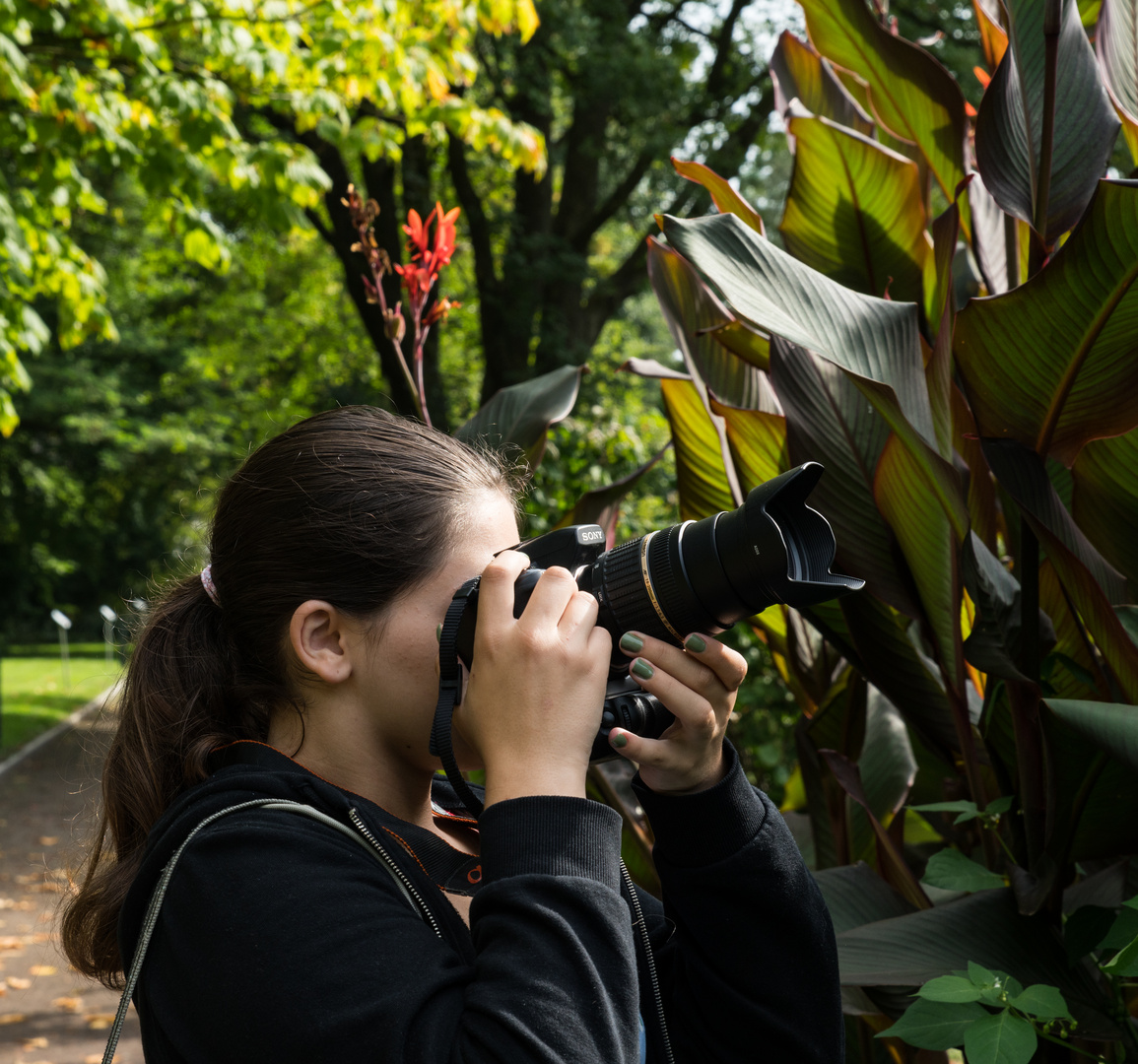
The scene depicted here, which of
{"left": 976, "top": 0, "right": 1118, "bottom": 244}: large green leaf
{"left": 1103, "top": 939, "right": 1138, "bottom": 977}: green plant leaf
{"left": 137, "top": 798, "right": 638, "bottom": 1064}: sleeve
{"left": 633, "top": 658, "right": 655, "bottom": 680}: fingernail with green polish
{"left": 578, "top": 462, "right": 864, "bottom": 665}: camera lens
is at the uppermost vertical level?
{"left": 976, "top": 0, "right": 1118, "bottom": 244}: large green leaf

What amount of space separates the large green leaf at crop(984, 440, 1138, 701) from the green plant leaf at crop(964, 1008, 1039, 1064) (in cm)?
39

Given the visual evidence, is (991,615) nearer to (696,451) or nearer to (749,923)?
(749,923)

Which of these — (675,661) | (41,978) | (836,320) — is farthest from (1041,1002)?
(41,978)

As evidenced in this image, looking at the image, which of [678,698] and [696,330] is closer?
[678,698]

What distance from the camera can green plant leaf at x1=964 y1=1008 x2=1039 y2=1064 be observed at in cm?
106

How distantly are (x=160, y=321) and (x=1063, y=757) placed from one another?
1871 centimetres

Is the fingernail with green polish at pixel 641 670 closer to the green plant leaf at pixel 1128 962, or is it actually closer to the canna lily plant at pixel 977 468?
the canna lily plant at pixel 977 468

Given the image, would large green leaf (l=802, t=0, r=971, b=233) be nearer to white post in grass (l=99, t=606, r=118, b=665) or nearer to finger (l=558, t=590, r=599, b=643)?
finger (l=558, t=590, r=599, b=643)

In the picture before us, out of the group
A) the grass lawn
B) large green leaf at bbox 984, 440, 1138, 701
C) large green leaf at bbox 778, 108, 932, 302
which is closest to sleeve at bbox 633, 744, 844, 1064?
large green leaf at bbox 984, 440, 1138, 701

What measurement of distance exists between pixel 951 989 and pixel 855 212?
3.49 feet

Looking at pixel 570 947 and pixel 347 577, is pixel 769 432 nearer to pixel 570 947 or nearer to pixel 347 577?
pixel 347 577

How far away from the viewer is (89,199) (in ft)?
19.6

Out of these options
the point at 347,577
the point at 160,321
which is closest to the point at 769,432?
the point at 347,577

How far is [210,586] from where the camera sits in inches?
51.6
